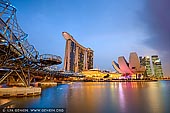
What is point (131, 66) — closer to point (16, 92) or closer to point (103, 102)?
point (16, 92)

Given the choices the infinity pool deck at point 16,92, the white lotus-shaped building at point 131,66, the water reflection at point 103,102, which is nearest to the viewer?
the water reflection at point 103,102

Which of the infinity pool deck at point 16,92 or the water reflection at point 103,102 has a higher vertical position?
the infinity pool deck at point 16,92

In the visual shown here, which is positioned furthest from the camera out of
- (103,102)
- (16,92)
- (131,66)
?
(131,66)

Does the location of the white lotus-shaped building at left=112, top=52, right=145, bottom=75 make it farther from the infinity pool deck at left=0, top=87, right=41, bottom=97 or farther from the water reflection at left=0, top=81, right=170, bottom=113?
the infinity pool deck at left=0, top=87, right=41, bottom=97

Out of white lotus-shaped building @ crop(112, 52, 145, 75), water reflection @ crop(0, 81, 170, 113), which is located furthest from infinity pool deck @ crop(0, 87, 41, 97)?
white lotus-shaped building @ crop(112, 52, 145, 75)

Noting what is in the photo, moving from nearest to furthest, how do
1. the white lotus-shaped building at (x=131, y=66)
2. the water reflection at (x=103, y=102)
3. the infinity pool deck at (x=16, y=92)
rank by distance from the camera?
the water reflection at (x=103, y=102) → the infinity pool deck at (x=16, y=92) → the white lotus-shaped building at (x=131, y=66)

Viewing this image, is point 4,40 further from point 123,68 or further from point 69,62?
point 69,62

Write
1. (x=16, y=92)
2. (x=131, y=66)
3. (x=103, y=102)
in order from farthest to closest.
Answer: (x=131, y=66) → (x=16, y=92) → (x=103, y=102)

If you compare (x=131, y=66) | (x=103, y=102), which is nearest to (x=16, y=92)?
(x=103, y=102)

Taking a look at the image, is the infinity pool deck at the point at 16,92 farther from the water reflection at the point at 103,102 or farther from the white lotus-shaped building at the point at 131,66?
the white lotus-shaped building at the point at 131,66

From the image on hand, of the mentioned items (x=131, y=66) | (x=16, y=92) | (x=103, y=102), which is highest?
(x=131, y=66)

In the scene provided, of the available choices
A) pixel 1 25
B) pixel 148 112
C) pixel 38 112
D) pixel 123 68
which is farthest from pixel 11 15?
pixel 123 68

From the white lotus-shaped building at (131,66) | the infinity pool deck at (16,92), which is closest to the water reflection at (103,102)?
the infinity pool deck at (16,92)

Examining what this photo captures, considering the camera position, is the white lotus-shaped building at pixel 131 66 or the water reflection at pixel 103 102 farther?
the white lotus-shaped building at pixel 131 66
